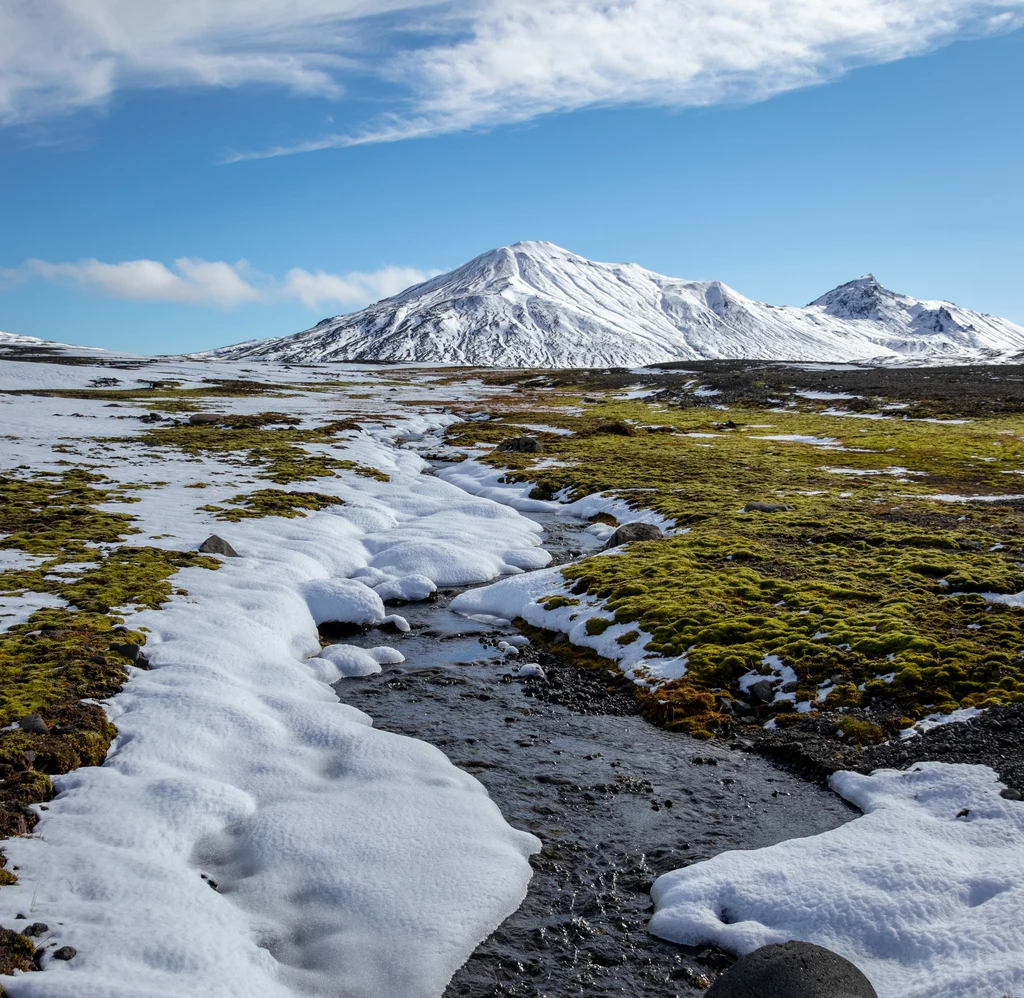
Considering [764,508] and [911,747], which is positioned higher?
[764,508]

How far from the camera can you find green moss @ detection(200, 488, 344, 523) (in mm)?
35906

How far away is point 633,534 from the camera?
33.8 meters

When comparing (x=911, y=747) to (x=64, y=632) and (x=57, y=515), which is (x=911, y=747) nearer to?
(x=64, y=632)

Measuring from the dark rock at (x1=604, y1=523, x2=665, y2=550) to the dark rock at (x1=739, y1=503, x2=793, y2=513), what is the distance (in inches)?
234

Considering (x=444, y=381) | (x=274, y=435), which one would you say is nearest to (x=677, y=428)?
(x=274, y=435)

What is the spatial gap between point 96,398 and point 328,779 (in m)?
99.3

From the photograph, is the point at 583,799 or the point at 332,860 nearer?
the point at 332,860

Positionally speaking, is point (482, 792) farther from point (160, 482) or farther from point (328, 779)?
point (160, 482)

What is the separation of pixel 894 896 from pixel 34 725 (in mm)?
15789

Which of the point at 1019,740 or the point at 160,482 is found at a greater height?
the point at 160,482

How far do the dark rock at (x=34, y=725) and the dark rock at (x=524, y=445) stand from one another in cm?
4970

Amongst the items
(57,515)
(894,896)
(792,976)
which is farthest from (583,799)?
(57,515)

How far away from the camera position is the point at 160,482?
143 feet

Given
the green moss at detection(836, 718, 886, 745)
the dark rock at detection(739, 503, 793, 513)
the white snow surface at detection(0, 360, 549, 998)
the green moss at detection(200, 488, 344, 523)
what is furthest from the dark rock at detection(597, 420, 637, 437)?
the green moss at detection(836, 718, 886, 745)
